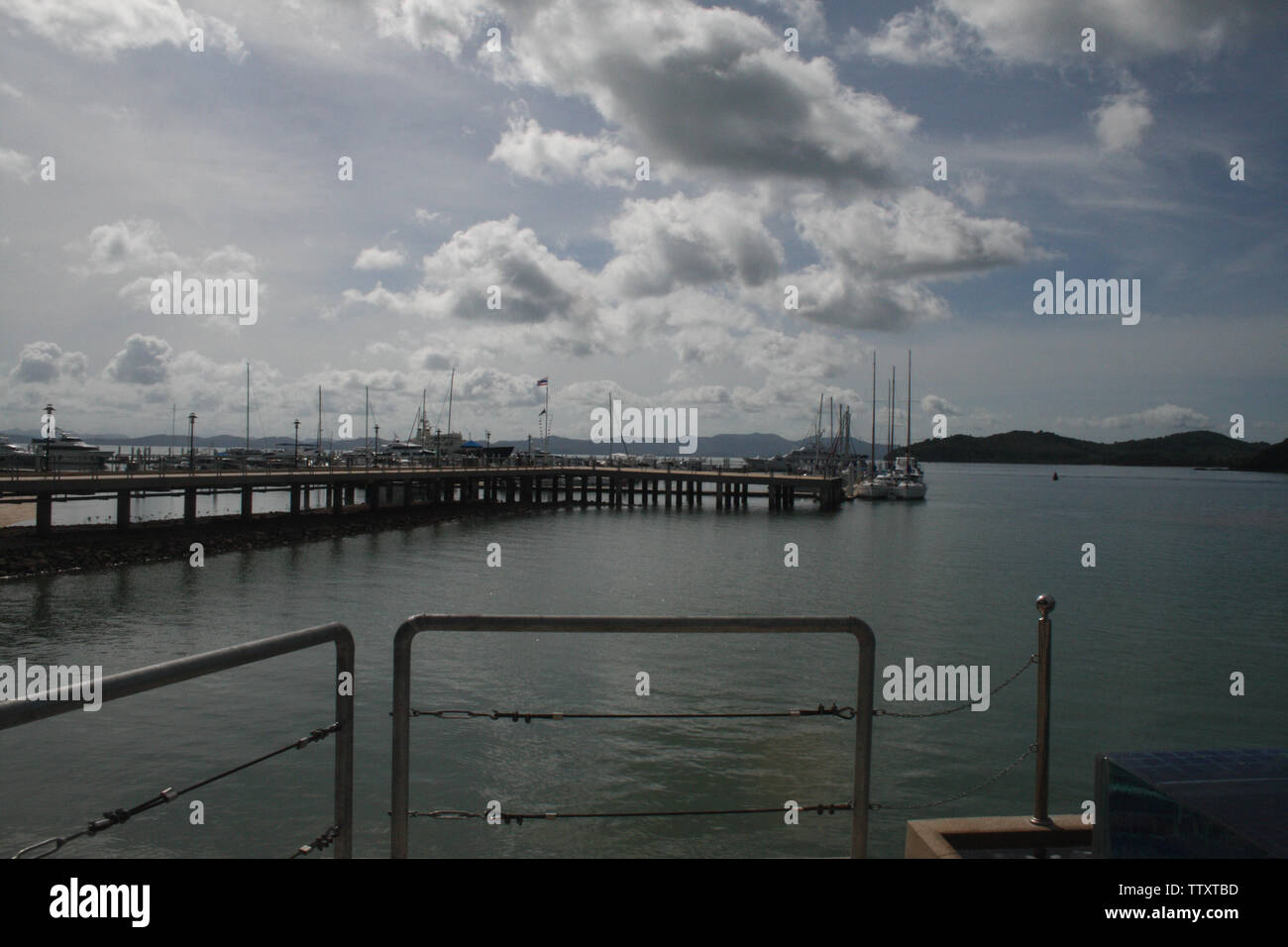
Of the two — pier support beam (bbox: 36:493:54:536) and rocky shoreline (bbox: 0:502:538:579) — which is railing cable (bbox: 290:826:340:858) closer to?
rocky shoreline (bbox: 0:502:538:579)

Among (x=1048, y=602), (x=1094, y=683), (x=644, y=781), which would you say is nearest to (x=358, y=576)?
(x=644, y=781)

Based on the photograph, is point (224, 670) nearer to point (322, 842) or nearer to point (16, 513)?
point (322, 842)

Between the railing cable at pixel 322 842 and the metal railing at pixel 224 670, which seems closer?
the metal railing at pixel 224 670

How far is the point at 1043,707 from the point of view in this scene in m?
5.06

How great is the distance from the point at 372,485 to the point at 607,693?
4265cm

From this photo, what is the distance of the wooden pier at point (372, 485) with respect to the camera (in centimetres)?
3578

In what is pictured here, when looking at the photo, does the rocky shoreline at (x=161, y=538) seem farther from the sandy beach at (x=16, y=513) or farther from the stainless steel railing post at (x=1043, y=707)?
the stainless steel railing post at (x=1043, y=707)

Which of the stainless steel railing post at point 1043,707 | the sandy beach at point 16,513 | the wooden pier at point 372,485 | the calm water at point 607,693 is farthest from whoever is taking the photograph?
the sandy beach at point 16,513

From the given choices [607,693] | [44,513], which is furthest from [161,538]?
[607,693]

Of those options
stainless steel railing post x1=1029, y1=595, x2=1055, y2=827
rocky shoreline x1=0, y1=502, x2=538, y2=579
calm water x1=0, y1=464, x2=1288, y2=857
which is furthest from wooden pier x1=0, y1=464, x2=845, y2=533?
stainless steel railing post x1=1029, y1=595, x2=1055, y2=827

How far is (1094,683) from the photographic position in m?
19.5

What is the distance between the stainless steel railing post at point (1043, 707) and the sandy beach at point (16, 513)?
5662cm

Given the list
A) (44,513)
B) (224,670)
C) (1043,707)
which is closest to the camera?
(224,670)

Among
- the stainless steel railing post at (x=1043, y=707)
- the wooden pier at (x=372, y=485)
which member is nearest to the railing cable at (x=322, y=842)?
the stainless steel railing post at (x=1043, y=707)
